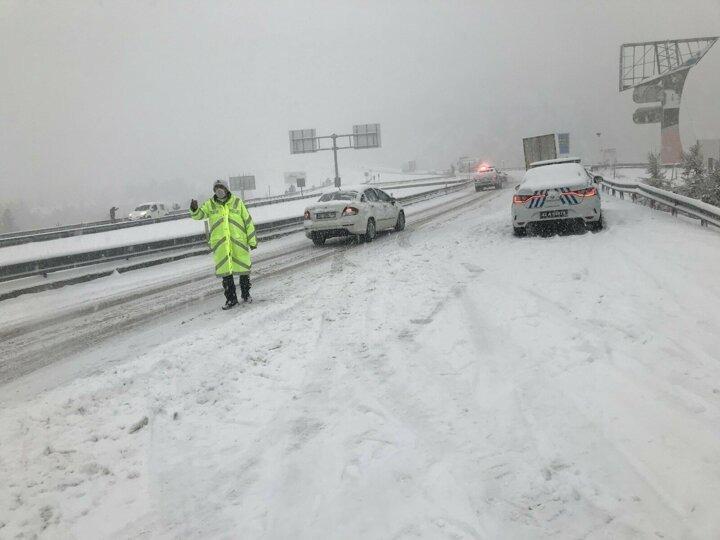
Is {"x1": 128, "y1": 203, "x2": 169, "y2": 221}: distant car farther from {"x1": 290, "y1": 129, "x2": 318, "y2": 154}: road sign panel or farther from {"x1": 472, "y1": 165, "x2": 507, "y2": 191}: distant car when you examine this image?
{"x1": 472, "y1": 165, "x2": 507, "y2": 191}: distant car

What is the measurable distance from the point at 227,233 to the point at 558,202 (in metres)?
7.88

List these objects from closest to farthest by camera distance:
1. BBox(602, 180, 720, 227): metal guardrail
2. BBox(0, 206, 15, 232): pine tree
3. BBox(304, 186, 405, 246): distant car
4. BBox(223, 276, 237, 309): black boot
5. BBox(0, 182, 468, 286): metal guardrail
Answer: BBox(223, 276, 237, 309): black boot → BBox(602, 180, 720, 227): metal guardrail → BBox(0, 182, 468, 286): metal guardrail → BBox(304, 186, 405, 246): distant car → BBox(0, 206, 15, 232): pine tree

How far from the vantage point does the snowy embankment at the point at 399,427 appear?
266 cm

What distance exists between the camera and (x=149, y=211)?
3709 centimetres

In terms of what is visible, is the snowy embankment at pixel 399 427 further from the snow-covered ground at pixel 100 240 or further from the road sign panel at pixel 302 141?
the road sign panel at pixel 302 141

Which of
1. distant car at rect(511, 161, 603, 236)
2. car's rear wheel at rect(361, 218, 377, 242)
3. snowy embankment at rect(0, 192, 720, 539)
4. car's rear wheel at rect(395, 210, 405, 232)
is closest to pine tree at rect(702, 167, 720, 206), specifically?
distant car at rect(511, 161, 603, 236)

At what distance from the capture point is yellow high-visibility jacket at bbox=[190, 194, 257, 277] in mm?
7367

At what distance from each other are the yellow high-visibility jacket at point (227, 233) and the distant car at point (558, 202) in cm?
715

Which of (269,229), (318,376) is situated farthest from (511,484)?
(269,229)

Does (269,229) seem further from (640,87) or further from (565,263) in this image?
(640,87)

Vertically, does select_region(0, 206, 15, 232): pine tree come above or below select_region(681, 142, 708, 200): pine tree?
above

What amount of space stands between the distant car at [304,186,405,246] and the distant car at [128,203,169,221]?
85.8ft

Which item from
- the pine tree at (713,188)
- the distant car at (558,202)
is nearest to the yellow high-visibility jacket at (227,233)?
the distant car at (558,202)

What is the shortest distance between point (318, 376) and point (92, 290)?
7992 millimetres
